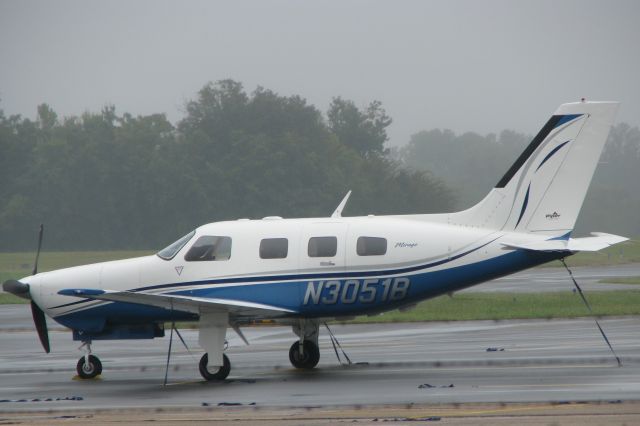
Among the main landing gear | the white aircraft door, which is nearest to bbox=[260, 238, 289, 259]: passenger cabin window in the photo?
the white aircraft door

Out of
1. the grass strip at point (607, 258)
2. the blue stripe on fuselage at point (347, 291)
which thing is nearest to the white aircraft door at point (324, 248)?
the blue stripe on fuselage at point (347, 291)

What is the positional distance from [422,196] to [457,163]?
76.7m

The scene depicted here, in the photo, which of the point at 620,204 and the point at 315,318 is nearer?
the point at 315,318

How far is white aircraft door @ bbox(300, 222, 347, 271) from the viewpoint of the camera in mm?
19219

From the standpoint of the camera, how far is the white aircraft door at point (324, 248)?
19219 millimetres

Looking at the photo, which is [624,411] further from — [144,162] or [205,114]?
[205,114]

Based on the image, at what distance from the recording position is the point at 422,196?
316 feet

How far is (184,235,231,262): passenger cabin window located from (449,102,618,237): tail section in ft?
15.3

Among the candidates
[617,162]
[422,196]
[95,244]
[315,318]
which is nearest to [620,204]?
[422,196]

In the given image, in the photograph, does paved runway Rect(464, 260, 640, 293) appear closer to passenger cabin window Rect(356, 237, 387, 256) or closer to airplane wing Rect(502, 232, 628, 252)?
airplane wing Rect(502, 232, 628, 252)

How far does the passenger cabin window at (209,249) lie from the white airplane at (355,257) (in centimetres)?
2

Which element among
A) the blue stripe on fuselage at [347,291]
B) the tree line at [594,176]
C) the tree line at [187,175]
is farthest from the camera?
the tree line at [594,176]

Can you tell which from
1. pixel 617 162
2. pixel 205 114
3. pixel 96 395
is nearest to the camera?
pixel 96 395

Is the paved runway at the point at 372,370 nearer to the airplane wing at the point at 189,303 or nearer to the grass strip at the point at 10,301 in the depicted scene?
the airplane wing at the point at 189,303
